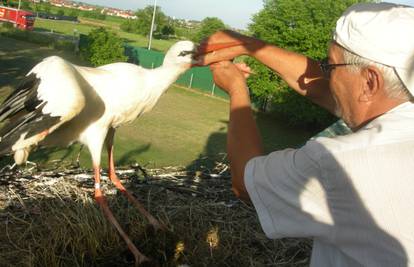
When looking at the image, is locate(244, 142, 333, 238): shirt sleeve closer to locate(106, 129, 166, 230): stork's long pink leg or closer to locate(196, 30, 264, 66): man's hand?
locate(196, 30, 264, 66): man's hand

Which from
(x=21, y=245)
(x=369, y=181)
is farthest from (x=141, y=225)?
(x=369, y=181)

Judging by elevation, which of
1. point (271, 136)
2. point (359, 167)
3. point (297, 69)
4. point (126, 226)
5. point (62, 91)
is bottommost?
point (271, 136)

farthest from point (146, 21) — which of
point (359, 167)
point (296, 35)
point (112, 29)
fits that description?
point (359, 167)

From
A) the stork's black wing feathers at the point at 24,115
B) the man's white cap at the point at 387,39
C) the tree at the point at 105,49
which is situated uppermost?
the man's white cap at the point at 387,39

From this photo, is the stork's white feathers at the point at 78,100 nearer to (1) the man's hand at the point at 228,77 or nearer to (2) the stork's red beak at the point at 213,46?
(2) the stork's red beak at the point at 213,46

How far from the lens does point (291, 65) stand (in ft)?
6.80

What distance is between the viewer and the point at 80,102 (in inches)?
109

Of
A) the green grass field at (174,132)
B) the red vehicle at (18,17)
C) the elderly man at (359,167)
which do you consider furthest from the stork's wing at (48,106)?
the red vehicle at (18,17)

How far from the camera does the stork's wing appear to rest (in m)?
2.76

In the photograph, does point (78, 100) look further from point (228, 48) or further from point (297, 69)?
point (297, 69)

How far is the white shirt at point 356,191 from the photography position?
45.3 inches

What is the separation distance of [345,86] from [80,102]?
1.81 metres

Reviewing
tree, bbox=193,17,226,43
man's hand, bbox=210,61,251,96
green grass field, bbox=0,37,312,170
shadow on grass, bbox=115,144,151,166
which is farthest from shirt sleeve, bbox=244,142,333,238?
tree, bbox=193,17,226,43

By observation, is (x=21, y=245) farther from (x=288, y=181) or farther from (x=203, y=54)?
(x=288, y=181)
